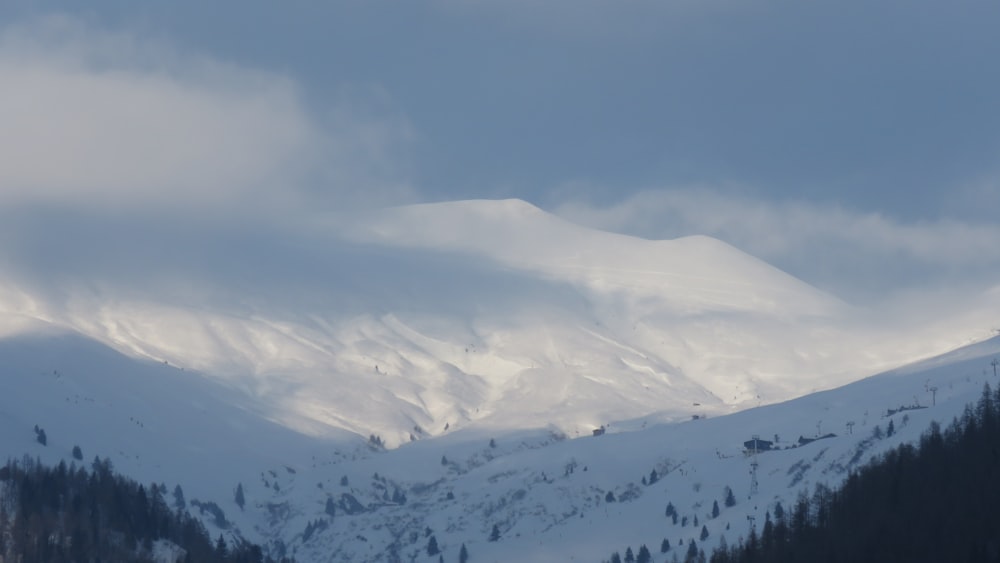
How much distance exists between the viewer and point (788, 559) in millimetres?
194500

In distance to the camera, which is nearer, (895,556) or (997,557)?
(997,557)

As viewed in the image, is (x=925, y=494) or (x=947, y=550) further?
(x=925, y=494)

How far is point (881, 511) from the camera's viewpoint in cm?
19888

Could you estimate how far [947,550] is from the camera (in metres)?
177

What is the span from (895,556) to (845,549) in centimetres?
800

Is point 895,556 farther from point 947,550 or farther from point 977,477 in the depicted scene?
point 977,477

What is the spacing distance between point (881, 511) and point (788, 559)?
12585mm

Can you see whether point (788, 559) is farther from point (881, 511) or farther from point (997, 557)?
point (997, 557)

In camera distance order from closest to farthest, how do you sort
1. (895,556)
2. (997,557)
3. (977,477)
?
(997,557) → (895,556) → (977,477)

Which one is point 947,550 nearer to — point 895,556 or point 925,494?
point 895,556

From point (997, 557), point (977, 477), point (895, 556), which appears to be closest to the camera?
point (997, 557)

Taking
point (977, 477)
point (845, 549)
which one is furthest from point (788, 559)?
point (977, 477)

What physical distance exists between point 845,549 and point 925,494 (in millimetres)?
15085

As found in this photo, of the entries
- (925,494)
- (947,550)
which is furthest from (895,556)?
(925,494)
